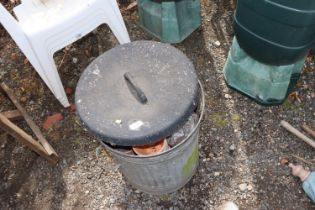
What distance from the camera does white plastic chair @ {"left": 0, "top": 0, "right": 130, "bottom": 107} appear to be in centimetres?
249

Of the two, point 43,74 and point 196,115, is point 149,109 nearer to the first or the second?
point 196,115

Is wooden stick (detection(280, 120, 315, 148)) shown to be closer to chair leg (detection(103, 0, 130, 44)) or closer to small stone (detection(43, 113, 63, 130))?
chair leg (detection(103, 0, 130, 44))

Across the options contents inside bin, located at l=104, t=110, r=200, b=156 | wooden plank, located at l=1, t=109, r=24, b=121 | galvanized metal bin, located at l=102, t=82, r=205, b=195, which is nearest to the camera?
galvanized metal bin, located at l=102, t=82, r=205, b=195

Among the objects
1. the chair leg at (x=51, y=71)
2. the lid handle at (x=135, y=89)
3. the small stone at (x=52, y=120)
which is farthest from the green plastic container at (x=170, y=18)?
the lid handle at (x=135, y=89)

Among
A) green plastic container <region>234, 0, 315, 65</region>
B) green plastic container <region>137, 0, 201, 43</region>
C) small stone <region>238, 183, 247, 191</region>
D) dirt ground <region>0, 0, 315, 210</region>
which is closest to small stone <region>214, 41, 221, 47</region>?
dirt ground <region>0, 0, 315, 210</region>

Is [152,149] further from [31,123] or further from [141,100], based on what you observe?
[31,123]

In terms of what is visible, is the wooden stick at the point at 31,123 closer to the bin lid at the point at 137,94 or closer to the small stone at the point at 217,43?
the bin lid at the point at 137,94

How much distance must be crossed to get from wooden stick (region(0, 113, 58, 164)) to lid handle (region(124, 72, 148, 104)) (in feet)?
3.18

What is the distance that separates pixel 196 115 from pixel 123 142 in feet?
1.80

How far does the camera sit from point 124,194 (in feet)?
8.52

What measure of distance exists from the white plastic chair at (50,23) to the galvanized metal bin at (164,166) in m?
0.87

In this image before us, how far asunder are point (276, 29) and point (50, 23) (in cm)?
144

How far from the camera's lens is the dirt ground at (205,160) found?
99.9 inches

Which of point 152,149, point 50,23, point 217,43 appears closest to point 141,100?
point 152,149
